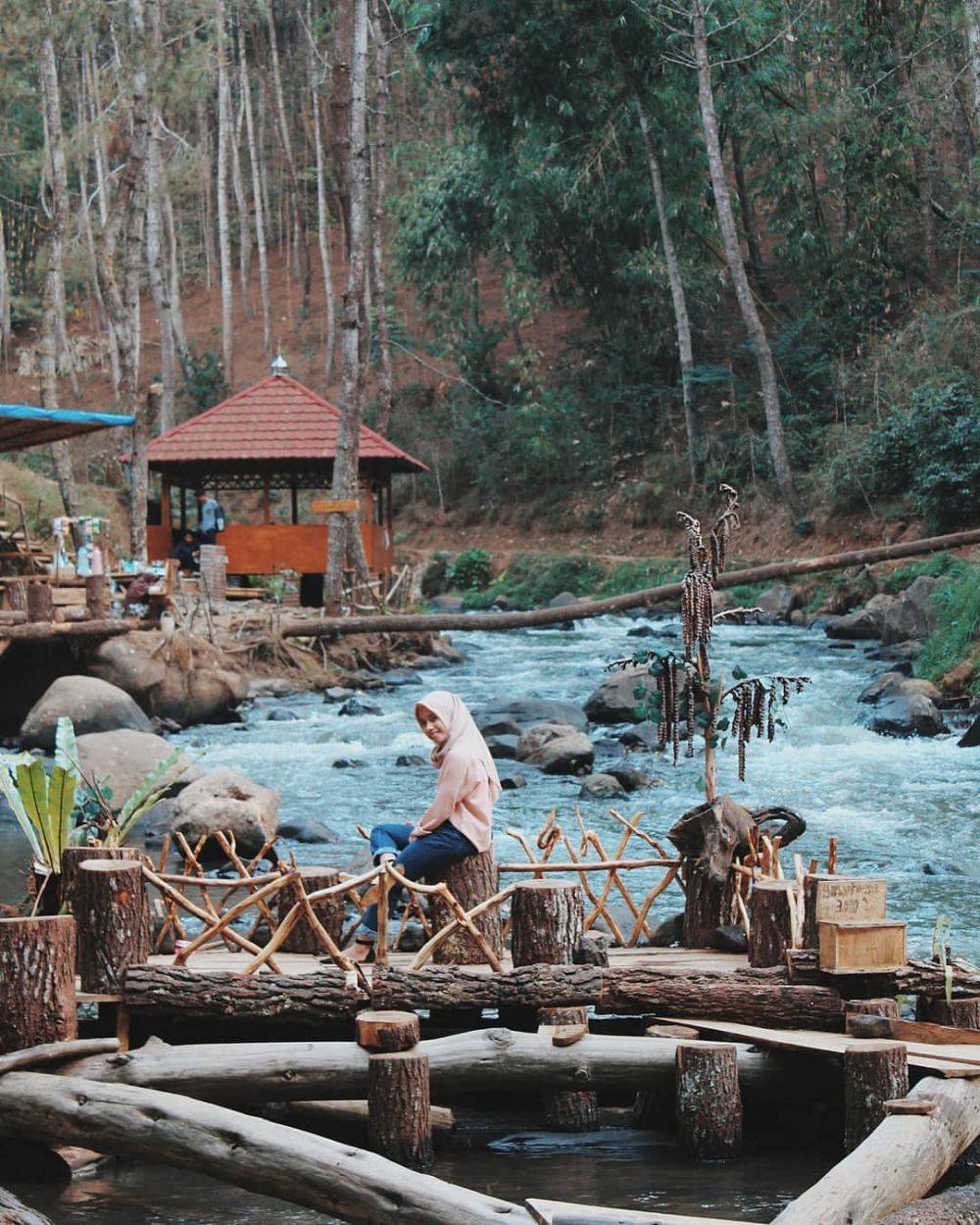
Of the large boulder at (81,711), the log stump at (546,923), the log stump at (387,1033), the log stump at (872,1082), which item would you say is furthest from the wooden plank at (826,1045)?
the large boulder at (81,711)

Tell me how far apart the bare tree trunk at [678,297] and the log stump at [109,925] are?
996 inches

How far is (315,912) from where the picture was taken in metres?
7.12

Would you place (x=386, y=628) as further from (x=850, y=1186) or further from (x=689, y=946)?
(x=850, y=1186)

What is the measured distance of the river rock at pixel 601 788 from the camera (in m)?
13.5

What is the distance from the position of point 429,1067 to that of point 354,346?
1780cm

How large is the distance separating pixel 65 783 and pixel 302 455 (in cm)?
1936

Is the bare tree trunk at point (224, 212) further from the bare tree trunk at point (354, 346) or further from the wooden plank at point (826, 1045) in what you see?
the wooden plank at point (826, 1045)

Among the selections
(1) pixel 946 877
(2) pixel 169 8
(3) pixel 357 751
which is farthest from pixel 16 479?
(1) pixel 946 877

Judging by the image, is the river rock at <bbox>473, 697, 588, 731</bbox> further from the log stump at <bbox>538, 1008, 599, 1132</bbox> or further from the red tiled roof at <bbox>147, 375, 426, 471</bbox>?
the log stump at <bbox>538, 1008, 599, 1132</bbox>

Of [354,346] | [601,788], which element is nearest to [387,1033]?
[601,788]

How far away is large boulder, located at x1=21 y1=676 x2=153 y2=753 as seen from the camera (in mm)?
15164

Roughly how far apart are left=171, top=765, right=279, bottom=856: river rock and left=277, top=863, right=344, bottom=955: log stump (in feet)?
12.8

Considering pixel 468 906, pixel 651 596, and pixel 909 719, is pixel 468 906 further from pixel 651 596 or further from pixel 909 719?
pixel 909 719

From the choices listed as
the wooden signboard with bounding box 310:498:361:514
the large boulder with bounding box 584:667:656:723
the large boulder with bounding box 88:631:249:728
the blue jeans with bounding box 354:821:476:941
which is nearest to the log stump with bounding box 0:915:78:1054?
the blue jeans with bounding box 354:821:476:941
